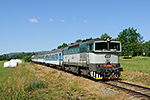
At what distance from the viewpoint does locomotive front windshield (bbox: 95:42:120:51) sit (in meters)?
13.0

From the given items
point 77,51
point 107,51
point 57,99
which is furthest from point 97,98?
point 77,51

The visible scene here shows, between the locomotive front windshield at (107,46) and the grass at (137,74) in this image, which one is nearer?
the locomotive front windshield at (107,46)

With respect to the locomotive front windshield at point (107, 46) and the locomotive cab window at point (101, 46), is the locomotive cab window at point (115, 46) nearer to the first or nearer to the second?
the locomotive front windshield at point (107, 46)

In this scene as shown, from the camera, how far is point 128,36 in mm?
77000

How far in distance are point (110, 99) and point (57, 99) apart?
2708 millimetres

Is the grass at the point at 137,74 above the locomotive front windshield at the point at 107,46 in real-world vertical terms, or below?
below

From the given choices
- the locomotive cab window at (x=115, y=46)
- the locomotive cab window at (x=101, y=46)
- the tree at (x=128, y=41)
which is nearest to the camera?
the locomotive cab window at (x=101, y=46)

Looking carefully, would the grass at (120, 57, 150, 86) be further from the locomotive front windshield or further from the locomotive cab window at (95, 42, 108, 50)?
the locomotive cab window at (95, 42, 108, 50)

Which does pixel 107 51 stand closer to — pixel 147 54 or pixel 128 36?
pixel 128 36

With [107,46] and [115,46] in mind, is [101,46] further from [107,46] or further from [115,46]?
[115,46]

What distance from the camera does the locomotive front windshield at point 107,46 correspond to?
42.5 feet

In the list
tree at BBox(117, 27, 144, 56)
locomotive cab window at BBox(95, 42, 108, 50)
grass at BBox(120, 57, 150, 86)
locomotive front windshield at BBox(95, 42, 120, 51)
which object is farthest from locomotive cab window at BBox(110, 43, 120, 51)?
tree at BBox(117, 27, 144, 56)

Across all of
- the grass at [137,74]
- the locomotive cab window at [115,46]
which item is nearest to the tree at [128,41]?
the grass at [137,74]

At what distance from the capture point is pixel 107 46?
1317 centimetres
